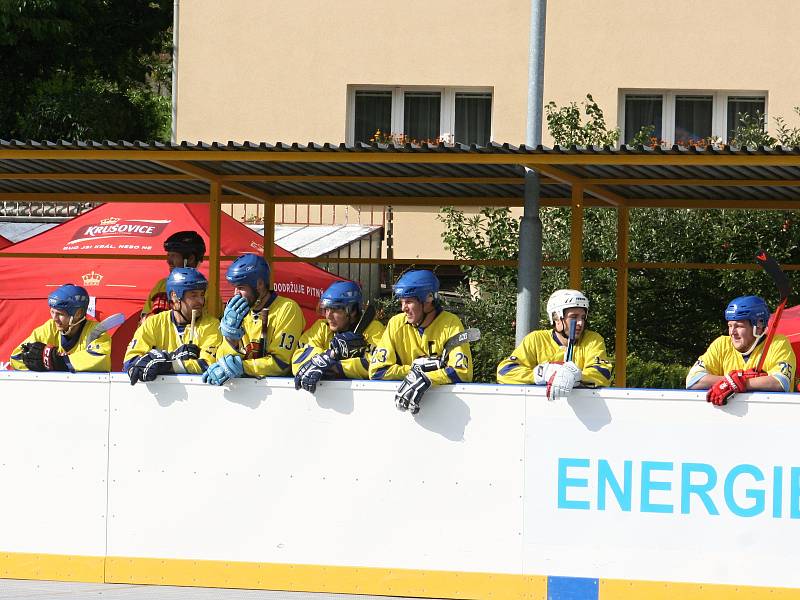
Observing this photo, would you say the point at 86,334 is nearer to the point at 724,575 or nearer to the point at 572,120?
the point at 724,575

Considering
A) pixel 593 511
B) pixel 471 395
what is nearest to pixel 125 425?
Answer: pixel 471 395

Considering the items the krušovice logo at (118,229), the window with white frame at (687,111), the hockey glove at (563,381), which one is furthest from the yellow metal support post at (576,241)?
the window with white frame at (687,111)

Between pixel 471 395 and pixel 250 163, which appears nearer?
pixel 471 395

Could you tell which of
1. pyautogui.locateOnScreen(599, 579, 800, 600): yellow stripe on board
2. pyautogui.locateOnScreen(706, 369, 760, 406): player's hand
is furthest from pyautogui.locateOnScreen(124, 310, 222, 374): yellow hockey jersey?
pyautogui.locateOnScreen(706, 369, 760, 406): player's hand

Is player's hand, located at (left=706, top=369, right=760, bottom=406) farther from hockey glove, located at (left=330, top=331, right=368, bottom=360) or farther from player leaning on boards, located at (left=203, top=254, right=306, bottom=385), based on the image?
player leaning on boards, located at (left=203, top=254, right=306, bottom=385)

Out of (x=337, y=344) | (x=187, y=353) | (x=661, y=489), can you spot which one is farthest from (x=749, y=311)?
(x=187, y=353)

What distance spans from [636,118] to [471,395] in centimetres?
1443

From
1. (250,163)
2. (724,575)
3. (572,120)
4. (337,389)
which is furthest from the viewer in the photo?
(572,120)

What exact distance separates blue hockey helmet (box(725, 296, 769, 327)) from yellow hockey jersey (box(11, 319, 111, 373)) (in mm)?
3955

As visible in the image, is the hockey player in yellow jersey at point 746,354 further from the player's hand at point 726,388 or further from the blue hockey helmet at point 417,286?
the blue hockey helmet at point 417,286

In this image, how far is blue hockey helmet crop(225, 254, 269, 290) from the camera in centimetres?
903

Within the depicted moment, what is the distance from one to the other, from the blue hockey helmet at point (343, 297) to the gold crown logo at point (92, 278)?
822cm

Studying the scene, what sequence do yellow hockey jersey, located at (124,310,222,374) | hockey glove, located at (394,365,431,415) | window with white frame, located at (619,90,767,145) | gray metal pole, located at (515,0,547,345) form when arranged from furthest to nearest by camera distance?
1. window with white frame, located at (619,90,767,145)
2. gray metal pole, located at (515,0,547,345)
3. yellow hockey jersey, located at (124,310,222,374)
4. hockey glove, located at (394,365,431,415)

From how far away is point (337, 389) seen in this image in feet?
Result: 27.3
